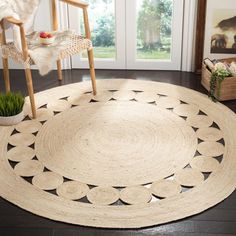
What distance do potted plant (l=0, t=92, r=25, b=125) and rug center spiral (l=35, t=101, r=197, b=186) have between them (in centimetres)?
21

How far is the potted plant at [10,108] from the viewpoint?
288cm

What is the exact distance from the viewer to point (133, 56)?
3.88 meters

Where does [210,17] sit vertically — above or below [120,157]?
above

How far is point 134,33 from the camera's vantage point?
12.4 feet

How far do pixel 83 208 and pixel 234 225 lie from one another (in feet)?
2.33

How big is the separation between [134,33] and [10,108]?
1.40m

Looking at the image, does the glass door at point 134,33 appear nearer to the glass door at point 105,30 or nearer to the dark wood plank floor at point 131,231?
the glass door at point 105,30

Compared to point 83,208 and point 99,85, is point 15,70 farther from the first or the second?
point 83,208

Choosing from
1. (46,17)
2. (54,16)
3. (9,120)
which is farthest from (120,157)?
(46,17)

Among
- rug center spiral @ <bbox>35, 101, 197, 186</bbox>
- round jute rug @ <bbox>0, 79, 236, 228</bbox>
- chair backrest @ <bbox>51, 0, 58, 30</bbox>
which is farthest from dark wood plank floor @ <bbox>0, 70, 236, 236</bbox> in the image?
chair backrest @ <bbox>51, 0, 58, 30</bbox>

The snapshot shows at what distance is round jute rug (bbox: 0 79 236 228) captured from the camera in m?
2.15

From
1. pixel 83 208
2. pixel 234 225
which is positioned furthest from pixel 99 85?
pixel 234 225

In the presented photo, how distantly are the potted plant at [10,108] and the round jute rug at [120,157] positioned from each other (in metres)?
0.05

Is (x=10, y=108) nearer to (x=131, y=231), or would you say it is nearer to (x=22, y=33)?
(x=22, y=33)
